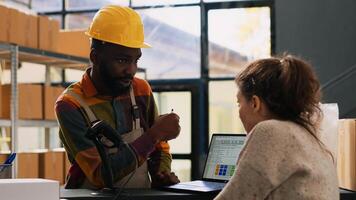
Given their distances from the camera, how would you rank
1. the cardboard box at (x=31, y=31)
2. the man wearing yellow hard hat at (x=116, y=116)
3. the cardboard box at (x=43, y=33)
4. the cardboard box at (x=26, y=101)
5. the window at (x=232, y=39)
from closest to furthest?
1. the man wearing yellow hard hat at (x=116, y=116)
2. the cardboard box at (x=26, y=101)
3. the cardboard box at (x=31, y=31)
4. the cardboard box at (x=43, y=33)
5. the window at (x=232, y=39)

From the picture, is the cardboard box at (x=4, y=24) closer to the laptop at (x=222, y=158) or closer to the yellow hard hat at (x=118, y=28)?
the yellow hard hat at (x=118, y=28)

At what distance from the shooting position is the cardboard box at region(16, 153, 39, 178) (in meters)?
3.98

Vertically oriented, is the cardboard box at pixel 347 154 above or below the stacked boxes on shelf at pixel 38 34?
below

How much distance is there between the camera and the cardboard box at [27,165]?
157 inches

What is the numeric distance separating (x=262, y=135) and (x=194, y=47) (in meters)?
3.92

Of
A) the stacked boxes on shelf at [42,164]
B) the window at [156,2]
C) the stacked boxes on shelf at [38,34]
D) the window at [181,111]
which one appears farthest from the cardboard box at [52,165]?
the window at [156,2]

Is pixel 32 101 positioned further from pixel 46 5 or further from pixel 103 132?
pixel 103 132

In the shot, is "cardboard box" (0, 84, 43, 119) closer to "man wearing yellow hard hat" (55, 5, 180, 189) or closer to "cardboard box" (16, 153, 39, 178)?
"cardboard box" (16, 153, 39, 178)

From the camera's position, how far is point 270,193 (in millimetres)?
1237

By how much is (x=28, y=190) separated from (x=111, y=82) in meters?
0.94

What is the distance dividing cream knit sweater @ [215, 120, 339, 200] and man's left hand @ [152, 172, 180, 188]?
61 centimetres

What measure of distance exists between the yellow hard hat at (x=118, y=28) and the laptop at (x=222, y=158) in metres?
0.43

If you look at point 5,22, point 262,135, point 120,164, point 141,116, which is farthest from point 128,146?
point 5,22

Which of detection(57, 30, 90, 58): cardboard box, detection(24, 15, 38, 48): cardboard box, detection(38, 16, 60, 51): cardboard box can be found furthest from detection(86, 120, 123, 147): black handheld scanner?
detection(57, 30, 90, 58): cardboard box
